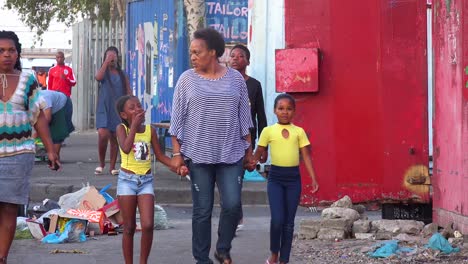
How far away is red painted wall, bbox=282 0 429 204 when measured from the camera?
10320 millimetres

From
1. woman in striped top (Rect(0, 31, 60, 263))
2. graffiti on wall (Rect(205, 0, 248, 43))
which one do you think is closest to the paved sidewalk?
graffiti on wall (Rect(205, 0, 248, 43))

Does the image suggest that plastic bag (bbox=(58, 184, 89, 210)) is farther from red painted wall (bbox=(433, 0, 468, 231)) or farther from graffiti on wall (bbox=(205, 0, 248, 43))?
graffiti on wall (bbox=(205, 0, 248, 43))

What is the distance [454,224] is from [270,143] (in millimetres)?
1751

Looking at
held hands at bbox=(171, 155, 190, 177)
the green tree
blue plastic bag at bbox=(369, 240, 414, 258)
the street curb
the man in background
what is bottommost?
blue plastic bag at bbox=(369, 240, 414, 258)

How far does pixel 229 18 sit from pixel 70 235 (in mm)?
8576

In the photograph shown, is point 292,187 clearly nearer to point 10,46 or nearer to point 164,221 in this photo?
point 10,46

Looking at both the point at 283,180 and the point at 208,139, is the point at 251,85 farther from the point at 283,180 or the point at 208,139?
the point at 208,139

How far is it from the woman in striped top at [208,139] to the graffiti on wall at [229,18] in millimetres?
10351

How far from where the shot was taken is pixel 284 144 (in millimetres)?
8867

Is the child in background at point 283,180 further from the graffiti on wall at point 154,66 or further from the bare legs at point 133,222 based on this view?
the graffiti on wall at point 154,66

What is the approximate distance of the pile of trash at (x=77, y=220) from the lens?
1079 cm

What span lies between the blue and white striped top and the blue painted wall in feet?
33.7

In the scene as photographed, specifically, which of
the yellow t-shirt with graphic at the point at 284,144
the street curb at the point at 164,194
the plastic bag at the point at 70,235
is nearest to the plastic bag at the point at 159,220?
the plastic bag at the point at 70,235

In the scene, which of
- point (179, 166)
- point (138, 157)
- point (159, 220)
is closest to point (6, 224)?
point (138, 157)
